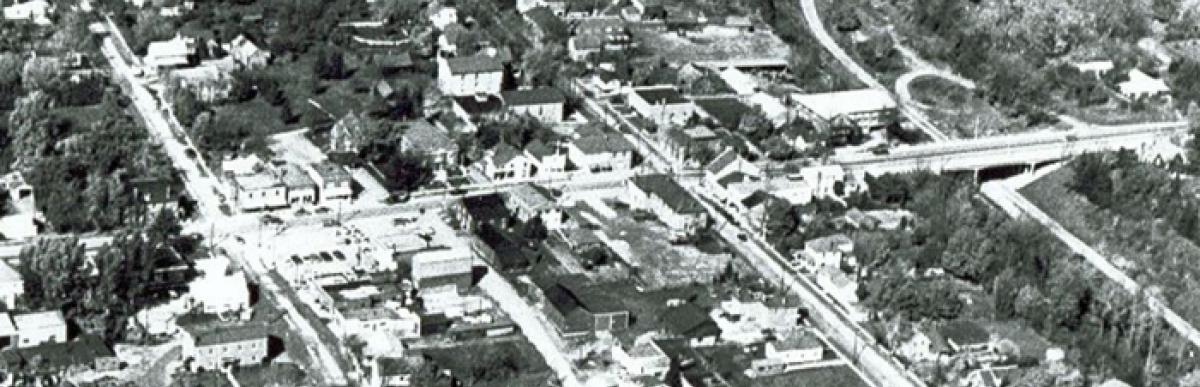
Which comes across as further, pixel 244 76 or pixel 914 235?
pixel 244 76

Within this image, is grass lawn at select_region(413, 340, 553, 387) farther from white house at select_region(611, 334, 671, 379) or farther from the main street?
the main street

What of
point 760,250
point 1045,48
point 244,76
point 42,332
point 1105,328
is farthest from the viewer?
point 1045,48

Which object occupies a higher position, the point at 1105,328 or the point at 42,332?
the point at 42,332

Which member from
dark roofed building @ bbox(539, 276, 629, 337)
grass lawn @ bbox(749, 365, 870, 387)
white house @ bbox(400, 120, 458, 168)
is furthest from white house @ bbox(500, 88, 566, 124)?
grass lawn @ bbox(749, 365, 870, 387)

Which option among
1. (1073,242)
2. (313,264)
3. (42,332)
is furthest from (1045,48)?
(42,332)

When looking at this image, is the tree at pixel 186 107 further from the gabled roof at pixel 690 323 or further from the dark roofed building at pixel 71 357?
the gabled roof at pixel 690 323

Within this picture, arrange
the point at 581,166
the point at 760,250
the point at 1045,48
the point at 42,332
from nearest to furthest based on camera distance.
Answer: the point at 42,332, the point at 760,250, the point at 581,166, the point at 1045,48

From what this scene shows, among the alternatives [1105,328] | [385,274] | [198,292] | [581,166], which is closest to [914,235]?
[1105,328]

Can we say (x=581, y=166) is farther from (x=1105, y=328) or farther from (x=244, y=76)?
(x=1105, y=328)
